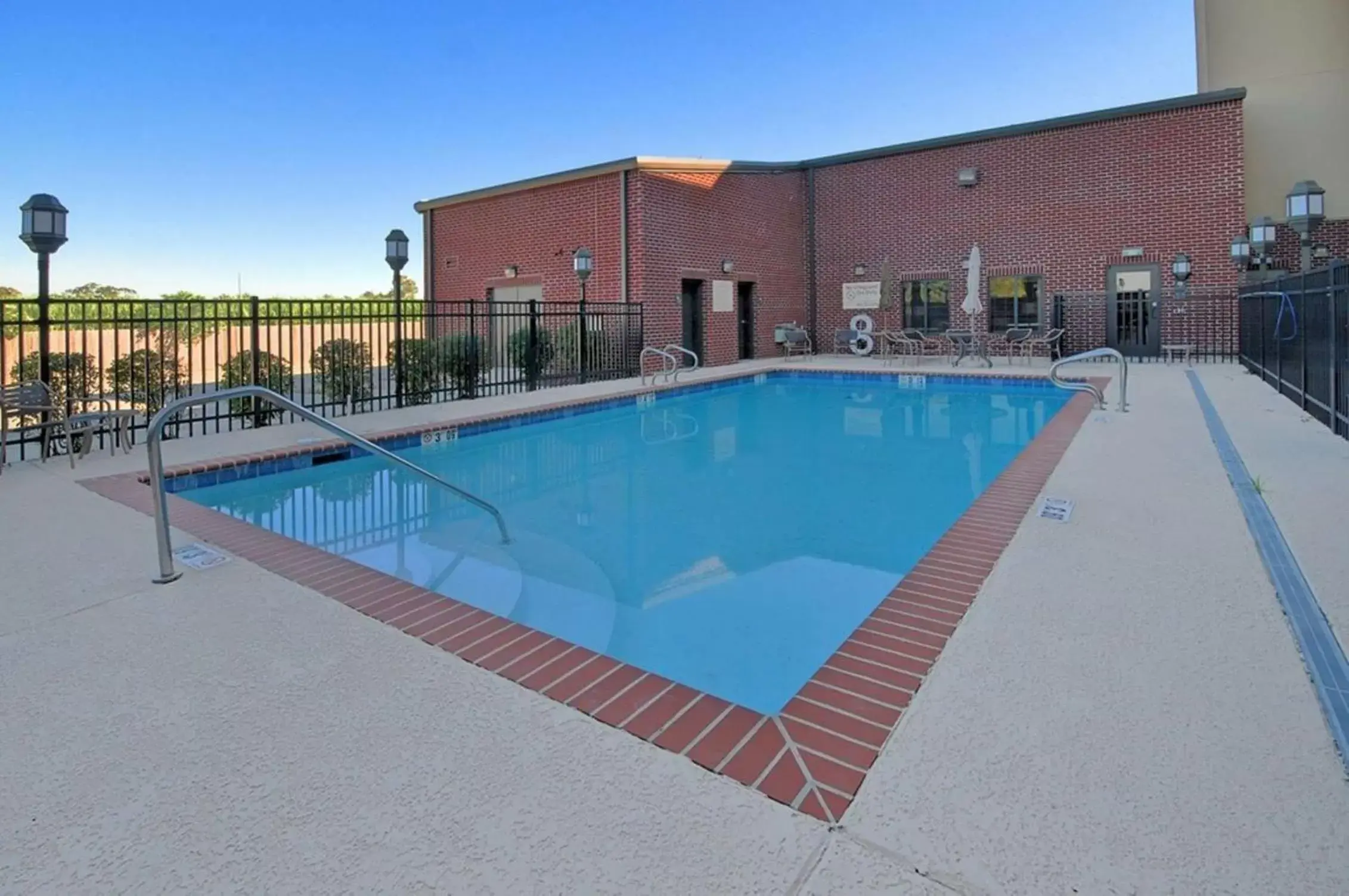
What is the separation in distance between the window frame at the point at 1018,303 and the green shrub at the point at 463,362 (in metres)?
10.3

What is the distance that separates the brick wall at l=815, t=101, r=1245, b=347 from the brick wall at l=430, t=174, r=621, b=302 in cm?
599

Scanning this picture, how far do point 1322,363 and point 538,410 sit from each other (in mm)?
7431

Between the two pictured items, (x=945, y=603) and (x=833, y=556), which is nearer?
(x=945, y=603)

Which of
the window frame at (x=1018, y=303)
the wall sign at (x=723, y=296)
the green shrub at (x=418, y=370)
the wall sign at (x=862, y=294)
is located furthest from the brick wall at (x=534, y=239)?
the window frame at (x=1018, y=303)

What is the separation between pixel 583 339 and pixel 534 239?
14.6 feet

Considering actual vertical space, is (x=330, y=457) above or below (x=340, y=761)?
above

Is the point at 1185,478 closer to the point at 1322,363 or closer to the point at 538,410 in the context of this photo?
the point at 1322,363

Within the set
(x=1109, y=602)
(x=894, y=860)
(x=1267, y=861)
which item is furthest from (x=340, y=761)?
(x=1109, y=602)

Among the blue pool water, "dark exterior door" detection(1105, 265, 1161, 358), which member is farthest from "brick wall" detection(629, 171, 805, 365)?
"dark exterior door" detection(1105, 265, 1161, 358)

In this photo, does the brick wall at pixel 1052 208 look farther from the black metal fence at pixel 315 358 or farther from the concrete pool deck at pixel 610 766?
the concrete pool deck at pixel 610 766

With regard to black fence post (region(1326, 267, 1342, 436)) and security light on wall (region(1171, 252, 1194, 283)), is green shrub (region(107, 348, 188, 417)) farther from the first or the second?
security light on wall (region(1171, 252, 1194, 283))

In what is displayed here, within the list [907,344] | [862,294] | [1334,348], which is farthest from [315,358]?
[862,294]

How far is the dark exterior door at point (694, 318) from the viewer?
15.3 m

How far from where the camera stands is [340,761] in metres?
1.93
